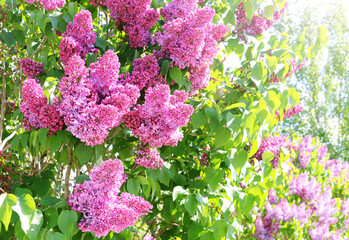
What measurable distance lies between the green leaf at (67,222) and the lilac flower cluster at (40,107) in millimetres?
345

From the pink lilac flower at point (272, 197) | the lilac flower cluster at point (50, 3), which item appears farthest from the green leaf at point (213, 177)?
the pink lilac flower at point (272, 197)

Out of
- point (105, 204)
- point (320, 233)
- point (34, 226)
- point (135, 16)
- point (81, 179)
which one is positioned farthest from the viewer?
point (320, 233)

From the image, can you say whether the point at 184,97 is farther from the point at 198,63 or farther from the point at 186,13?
the point at 186,13

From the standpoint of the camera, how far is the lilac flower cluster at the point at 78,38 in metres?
1.73

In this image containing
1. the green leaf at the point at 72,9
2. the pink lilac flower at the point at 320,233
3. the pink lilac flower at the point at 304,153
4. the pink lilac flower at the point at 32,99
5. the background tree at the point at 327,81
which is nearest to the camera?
the pink lilac flower at the point at 32,99

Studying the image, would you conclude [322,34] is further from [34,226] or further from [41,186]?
[41,186]

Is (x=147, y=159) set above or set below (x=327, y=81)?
above

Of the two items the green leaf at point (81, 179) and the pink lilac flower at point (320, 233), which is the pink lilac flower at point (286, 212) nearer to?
the pink lilac flower at point (320, 233)

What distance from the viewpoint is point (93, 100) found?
1562 mm

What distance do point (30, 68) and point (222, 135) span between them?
954mm

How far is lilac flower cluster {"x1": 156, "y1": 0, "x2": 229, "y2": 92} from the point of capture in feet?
5.70

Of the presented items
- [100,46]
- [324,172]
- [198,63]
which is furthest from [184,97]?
[324,172]

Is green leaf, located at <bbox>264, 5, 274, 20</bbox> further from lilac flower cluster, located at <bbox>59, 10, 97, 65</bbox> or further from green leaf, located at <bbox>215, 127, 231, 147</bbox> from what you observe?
lilac flower cluster, located at <bbox>59, 10, 97, 65</bbox>

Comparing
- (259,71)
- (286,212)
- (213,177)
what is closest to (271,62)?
(259,71)
